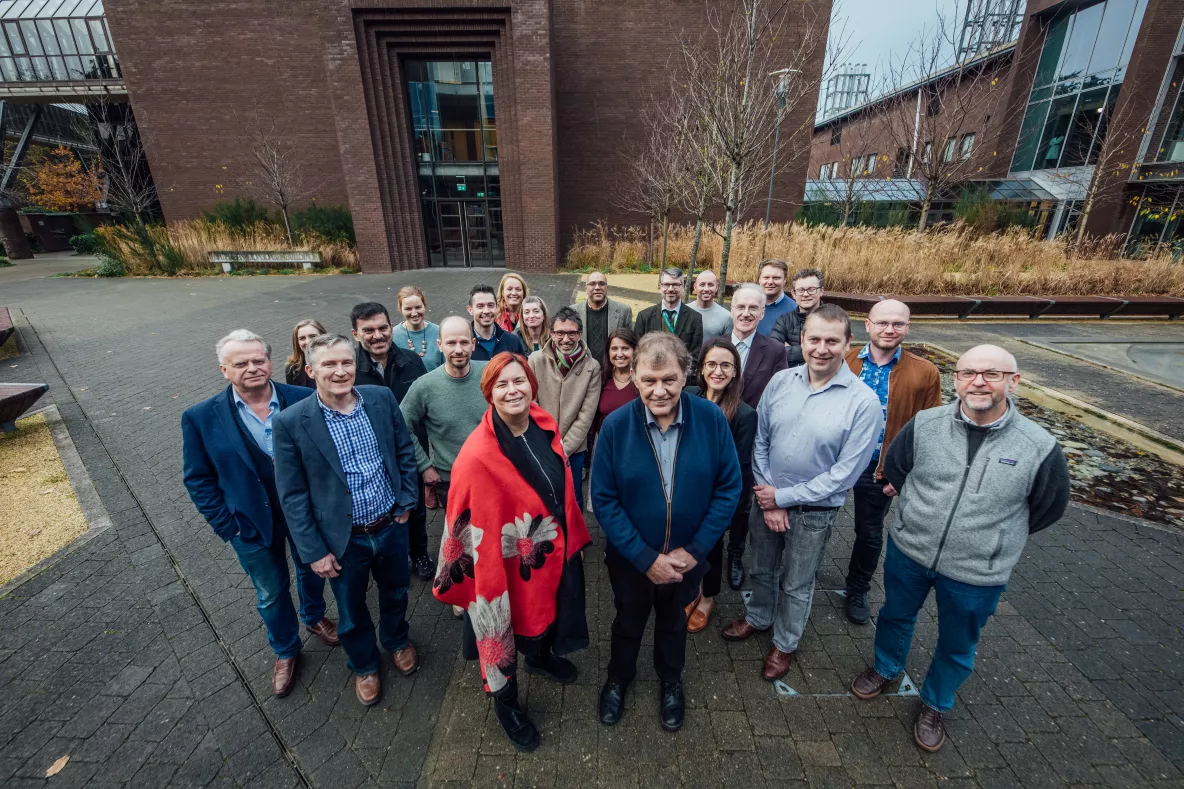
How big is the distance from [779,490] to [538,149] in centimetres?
1713

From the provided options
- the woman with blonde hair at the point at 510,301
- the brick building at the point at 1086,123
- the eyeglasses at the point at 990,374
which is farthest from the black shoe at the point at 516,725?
the brick building at the point at 1086,123

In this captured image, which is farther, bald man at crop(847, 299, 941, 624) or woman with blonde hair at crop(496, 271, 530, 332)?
woman with blonde hair at crop(496, 271, 530, 332)

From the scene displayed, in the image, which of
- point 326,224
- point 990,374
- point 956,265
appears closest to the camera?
point 990,374

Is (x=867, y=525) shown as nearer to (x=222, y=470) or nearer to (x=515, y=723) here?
(x=515, y=723)

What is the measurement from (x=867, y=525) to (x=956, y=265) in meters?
13.1

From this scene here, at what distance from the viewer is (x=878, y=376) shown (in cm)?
300

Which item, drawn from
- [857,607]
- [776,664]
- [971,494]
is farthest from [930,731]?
[971,494]

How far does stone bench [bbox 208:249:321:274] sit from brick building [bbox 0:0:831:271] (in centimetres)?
224

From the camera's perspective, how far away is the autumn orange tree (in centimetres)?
2392

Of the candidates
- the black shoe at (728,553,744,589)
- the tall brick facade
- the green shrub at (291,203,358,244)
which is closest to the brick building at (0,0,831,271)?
the tall brick facade

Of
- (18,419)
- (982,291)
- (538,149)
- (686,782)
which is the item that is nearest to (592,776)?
(686,782)

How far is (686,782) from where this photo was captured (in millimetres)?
2232

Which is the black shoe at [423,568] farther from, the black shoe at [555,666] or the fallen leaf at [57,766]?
the fallen leaf at [57,766]

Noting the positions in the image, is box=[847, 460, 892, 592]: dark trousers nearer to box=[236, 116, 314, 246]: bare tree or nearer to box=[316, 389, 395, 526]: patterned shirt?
box=[316, 389, 395, 526]: patterned shirt
